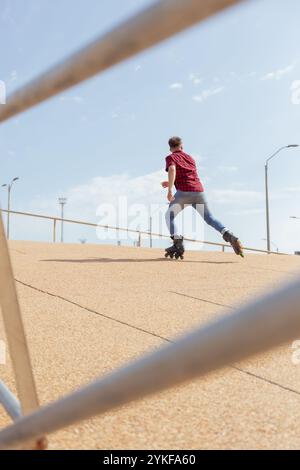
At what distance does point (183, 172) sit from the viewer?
713 cm

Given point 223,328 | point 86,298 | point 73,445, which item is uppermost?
point 223,328

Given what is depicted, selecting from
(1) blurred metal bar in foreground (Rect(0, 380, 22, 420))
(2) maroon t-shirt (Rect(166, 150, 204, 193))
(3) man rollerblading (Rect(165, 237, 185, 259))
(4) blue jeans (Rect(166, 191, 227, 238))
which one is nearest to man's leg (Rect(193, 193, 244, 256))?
(4) blue jeans (Rect(166, 191, 227, 238))

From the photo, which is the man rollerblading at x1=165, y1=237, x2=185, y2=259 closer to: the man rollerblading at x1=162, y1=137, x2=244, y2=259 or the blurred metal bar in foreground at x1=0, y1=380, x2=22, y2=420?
the man rollerblading at x1=162, y1=137, x2=244, y2=259

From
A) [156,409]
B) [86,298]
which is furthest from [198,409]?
[86,298]

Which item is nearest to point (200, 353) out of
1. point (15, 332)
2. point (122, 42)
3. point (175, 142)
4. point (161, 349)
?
point (161, 349)

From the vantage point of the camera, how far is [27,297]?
400 centimetres

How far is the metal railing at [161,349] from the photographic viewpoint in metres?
0.43

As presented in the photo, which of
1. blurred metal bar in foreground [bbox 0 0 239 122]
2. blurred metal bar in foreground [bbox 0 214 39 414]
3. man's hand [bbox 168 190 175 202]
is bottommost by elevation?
blurred metal bar in foreground [bbox 0 214 39 414]

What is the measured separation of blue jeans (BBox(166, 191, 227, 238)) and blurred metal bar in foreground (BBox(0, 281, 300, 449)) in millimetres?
6447

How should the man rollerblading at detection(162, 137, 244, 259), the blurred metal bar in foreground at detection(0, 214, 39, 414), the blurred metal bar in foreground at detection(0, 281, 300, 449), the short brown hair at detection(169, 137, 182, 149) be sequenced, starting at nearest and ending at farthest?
the blurred metal bar in foreground at detection(0, 281, 300, 449)
the blurred metal bar in foreground at detection(0, 214, 39, 414)
the man rollerblading at detection(162, 137, 244, 259)
the short brown hair at detection(169, 137, 182, 149)

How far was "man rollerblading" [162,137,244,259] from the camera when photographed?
7.10 meters

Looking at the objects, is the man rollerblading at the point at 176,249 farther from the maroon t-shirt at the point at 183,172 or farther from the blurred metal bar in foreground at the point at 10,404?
the blurred metal bar in foreground at the point at 10,404

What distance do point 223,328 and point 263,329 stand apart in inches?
2.0

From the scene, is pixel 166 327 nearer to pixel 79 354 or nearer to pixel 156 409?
pixel 79 354
